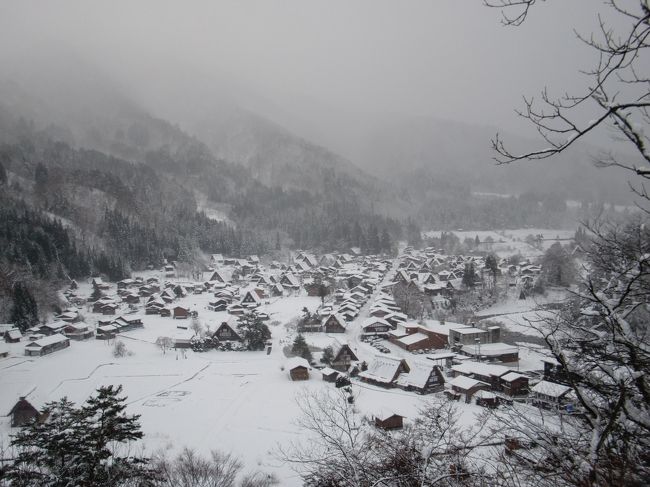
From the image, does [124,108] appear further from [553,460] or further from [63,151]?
[553,460]

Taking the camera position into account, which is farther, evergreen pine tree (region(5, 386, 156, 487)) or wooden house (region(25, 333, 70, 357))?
wooden house (region(25, 333, 70, 357))

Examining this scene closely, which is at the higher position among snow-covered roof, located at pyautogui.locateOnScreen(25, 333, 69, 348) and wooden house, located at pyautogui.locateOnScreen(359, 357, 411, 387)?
wooden house, located at pyautogui.locateOnScreen(359, 357, 411, 387)

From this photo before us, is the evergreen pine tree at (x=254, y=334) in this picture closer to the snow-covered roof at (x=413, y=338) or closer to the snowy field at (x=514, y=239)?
the snow-covered roof at (x=413, y=338)

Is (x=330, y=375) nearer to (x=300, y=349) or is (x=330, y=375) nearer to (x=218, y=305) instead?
(x=300, y=349)

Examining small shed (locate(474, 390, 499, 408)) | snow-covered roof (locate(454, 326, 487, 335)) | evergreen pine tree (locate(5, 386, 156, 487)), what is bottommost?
small shed (locate(474, 390, 499, 408))

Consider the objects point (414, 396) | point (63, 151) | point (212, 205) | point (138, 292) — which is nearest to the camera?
point (414, 396)

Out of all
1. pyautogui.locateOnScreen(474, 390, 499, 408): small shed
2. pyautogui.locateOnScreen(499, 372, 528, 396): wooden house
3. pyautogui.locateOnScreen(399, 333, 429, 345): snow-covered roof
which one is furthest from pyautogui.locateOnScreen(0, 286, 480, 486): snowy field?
pyautogui.locateOnScreen(499, 372, 528, 396): wooden house

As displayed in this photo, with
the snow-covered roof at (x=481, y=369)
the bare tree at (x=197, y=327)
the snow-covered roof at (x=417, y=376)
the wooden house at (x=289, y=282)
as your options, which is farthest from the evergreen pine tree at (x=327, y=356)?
the wooden house at (x=289, y=282)

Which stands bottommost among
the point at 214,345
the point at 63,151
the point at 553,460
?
the point at 214,345

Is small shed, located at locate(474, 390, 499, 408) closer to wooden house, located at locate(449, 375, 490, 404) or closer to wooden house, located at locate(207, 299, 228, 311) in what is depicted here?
wooden house, located at locate(449, 375, 490, 404)

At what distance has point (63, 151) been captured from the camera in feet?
273

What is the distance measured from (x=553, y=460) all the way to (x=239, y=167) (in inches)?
5262

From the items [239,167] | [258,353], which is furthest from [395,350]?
[239,167]

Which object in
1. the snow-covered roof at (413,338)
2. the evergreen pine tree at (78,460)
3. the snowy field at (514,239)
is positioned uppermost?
the snowy field at (514,239)
